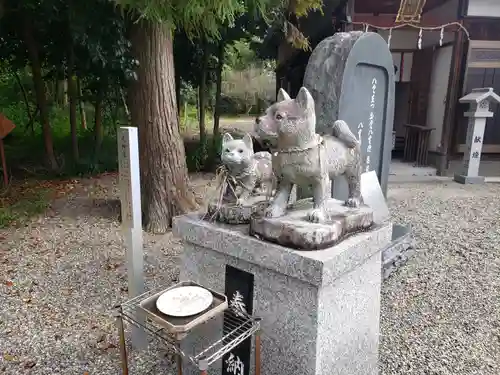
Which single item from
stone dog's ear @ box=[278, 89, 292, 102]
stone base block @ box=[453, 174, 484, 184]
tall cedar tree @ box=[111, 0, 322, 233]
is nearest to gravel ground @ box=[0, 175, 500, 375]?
tall cedar tree @ box=[111, 0, 322, 233]

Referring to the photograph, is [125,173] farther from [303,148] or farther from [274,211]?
[303,148]

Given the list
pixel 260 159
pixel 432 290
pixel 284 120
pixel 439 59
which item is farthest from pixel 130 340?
pixel 439 59

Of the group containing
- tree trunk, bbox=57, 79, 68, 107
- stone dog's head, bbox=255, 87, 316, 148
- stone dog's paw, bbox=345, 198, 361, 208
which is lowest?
stone dog's paw, bbox=345, 198, 361, 208

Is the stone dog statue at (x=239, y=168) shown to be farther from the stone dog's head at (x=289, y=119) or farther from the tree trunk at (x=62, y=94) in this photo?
the tree trunk at (x=62, y=94)

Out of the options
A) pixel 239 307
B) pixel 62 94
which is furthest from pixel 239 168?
pixel 62 94

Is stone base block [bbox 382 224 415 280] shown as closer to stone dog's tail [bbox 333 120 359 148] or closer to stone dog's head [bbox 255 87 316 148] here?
stone dog's tail [bbox 333 120 359 148]

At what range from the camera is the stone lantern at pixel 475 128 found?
713 centimetres

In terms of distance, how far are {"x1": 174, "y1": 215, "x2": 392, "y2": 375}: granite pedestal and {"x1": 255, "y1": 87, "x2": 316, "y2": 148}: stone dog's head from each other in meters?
0.48

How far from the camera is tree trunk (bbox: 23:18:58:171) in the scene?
6943mm

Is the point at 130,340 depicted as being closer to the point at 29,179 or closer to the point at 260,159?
the point at 260,159

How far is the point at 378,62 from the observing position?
3.59 m

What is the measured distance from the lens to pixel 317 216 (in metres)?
1.68

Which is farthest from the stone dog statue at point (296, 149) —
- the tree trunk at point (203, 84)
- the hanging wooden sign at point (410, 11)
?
the tree trunk at point (203, 84)

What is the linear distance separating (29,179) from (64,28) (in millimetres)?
2879
